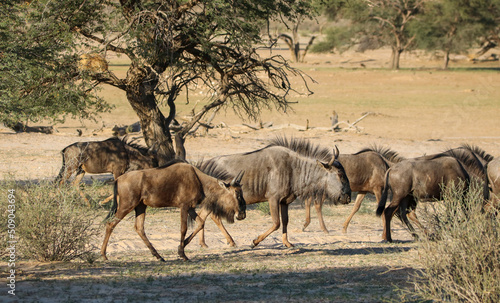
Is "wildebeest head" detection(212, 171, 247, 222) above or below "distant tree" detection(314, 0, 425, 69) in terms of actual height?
below

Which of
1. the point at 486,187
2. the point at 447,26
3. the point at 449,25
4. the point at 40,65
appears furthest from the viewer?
the point at 447,26

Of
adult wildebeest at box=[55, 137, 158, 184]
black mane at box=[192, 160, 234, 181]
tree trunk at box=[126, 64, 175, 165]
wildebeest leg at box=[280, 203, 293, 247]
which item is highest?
tree trunk at box=[126, 64, 175, 165]

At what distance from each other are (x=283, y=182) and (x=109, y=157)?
15.9 feet

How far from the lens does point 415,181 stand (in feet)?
32.3

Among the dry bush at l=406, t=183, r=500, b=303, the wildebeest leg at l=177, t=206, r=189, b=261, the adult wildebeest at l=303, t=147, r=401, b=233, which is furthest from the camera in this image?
the adult wildebeest at l=303, t=147, r=401, b=233

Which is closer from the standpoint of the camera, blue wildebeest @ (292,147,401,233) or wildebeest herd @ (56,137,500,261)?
wildebeest herd @ (56,137,500,261)

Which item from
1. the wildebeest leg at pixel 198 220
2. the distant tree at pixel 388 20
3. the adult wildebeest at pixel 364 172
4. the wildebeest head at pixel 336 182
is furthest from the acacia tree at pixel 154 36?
the distant tree at pixel 388 20

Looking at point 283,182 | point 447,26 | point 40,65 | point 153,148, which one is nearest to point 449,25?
point 447,26

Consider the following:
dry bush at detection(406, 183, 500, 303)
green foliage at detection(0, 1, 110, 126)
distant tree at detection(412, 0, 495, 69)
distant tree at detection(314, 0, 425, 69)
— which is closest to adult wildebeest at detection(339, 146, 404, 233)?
green foliage at detection(0, 1, 110, 126)

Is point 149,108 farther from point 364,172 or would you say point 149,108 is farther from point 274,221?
point 274,221

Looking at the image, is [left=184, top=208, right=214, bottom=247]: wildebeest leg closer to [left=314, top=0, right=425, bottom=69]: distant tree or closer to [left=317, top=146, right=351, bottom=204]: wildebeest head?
[left=317, top=146, right=351, bottom=204]: wildebeest head

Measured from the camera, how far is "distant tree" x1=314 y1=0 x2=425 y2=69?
48.0 meters

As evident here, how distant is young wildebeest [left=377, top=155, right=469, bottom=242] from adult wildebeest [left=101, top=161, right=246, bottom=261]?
2795 millimetres

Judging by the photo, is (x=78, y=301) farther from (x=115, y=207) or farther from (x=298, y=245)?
(x=298, y=245)
